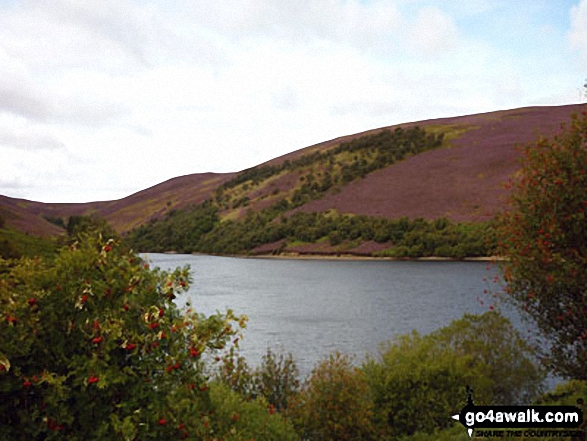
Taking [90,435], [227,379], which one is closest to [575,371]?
[227,379]

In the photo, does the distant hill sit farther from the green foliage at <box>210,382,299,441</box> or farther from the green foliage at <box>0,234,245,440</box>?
the green foliage at <box>0,234,245,440</box>

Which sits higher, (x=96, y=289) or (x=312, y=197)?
(x=312, y=197)

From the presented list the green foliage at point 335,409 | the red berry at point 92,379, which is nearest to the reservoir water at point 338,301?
the green foliage at point 335,409

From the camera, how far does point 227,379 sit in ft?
73.2

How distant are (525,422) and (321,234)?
408 ft

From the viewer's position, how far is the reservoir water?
43.0m

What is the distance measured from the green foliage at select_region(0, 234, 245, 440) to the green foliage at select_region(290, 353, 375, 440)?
10344 millimetres

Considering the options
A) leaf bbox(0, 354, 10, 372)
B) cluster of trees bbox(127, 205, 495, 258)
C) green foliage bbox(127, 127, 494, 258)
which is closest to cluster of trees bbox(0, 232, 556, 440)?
leaf bbox(0, 354, 10, 372)

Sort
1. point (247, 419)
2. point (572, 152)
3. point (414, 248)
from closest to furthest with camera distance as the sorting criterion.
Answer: point (247, 419) < point (572, 152) < point (414, 248)

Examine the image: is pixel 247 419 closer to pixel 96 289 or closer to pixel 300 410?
pixel 300 410

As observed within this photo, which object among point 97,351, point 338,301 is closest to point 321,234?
point 338,301

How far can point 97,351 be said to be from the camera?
8336 millimetres

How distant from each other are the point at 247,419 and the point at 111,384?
6.49 meters

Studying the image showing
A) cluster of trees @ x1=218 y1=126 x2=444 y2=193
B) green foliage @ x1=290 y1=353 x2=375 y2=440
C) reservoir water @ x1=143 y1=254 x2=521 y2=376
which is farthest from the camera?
cluster of trees @ x1=218 y1=126 x2=444 y2=193
